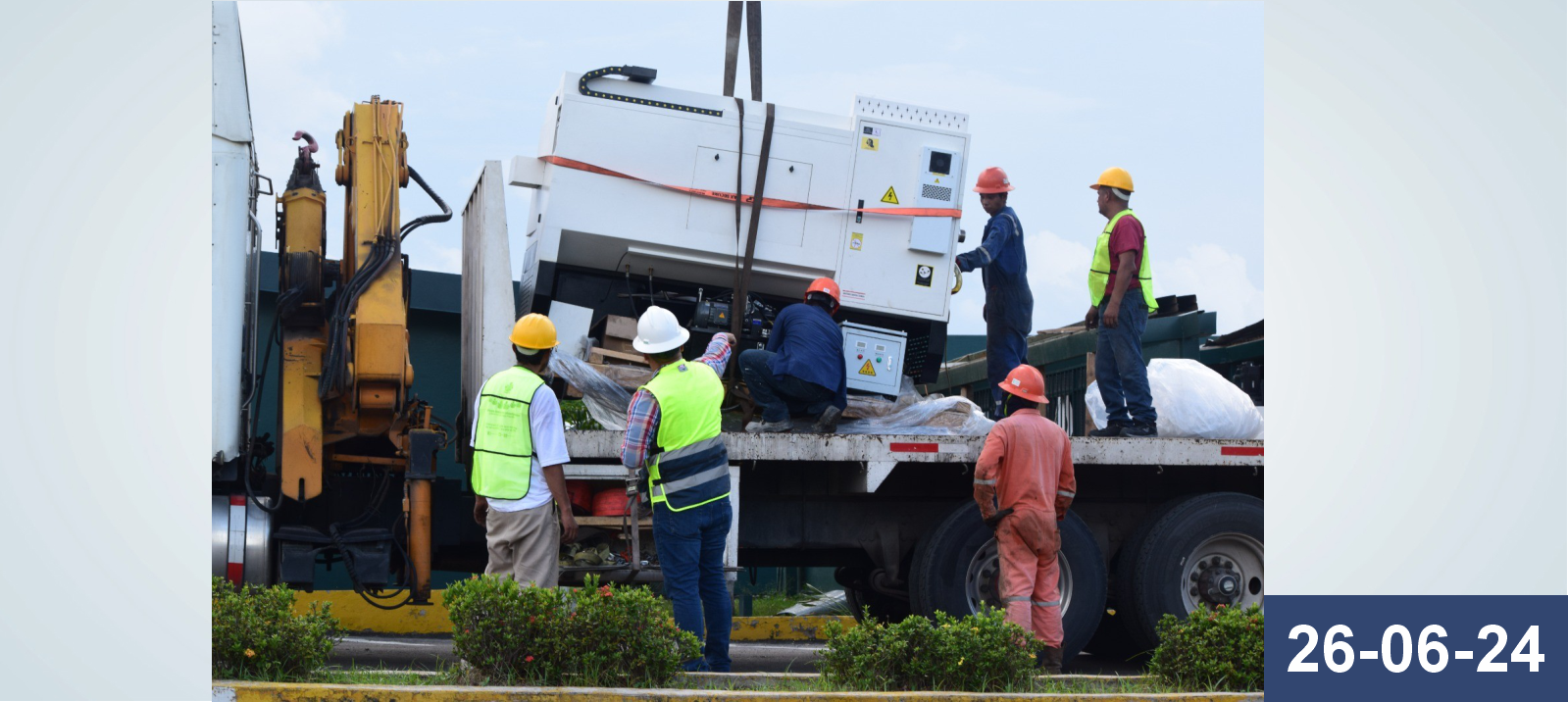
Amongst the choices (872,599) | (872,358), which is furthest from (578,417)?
(872,599)

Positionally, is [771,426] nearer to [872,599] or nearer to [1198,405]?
[872,599]

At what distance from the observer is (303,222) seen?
21.2 ft

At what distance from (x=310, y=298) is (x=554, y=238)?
111 cm

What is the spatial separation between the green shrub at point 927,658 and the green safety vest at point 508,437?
1.40 m

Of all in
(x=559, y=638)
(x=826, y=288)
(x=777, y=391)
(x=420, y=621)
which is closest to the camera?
(x=559, y=638)

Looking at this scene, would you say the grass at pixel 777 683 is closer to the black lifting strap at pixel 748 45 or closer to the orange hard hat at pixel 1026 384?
the orange hard hat at pixel 1026 384

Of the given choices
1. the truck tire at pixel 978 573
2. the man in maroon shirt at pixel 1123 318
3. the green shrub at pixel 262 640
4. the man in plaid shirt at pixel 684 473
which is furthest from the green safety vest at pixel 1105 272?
the green shrub at pixel 262 640

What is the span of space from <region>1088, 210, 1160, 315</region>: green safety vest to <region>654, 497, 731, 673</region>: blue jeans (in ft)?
7.78

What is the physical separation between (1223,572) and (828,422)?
6.61 feet

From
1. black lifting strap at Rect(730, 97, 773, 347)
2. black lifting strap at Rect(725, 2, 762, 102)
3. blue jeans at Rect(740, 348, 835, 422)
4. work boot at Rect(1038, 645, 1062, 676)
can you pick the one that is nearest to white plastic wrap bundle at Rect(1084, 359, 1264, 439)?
work boot at Rect(1038, 645, 1062, 676)

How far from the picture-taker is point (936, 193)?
7.20m

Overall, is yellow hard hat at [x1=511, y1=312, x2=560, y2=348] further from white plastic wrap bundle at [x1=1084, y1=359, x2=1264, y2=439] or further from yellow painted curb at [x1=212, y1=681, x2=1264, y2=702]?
white plastic wrap bundle at [x1=1084, y1=359, x2=1264, y2=439]

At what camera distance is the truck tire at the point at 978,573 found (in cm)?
643

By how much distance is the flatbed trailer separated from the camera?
20.8 feet
